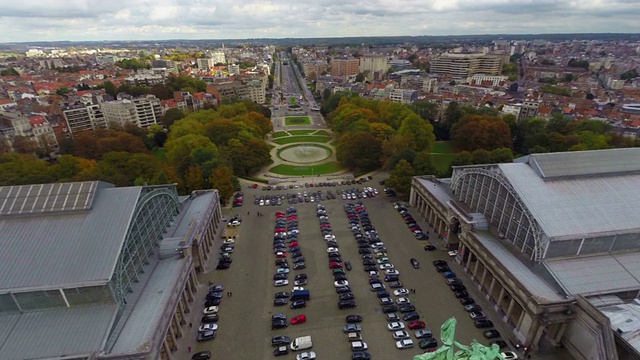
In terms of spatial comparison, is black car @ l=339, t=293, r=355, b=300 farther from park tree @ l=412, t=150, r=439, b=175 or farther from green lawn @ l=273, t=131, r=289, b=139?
green lawn @ l=273, t=131, r=289, b=139

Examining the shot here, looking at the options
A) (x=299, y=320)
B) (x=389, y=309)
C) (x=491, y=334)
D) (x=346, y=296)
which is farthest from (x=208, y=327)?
(x=491, y=334)

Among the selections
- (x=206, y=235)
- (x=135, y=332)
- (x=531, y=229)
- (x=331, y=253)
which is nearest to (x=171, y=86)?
(x=206, y=235)

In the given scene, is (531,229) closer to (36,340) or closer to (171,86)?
(36,340)

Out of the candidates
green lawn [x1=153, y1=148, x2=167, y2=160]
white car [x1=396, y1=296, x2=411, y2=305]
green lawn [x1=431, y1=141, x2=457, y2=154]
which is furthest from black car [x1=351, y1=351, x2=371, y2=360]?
green lawn [x1=153, y1=148, x2=167, y2=160]

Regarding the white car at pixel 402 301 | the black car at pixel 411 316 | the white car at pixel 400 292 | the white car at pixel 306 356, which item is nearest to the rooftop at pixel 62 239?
the white car at pixel 306 356

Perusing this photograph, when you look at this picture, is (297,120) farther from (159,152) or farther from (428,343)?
(428,343)

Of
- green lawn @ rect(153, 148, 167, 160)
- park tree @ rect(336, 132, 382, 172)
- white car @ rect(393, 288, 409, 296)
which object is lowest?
green lawn @ rect(153, 148, 167, 160)
